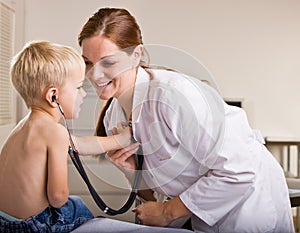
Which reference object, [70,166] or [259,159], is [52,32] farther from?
[259,159]

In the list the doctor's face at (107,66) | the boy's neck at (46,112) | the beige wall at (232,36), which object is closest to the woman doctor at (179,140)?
the doctor's face at (107,66)

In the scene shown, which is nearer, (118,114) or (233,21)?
(118,114)

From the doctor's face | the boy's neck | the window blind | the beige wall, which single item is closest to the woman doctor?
the doctor's face

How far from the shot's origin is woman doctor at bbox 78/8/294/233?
1.07 meters

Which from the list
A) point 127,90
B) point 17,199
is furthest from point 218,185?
point 17,199

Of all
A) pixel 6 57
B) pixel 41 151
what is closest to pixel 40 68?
pixel 41 151

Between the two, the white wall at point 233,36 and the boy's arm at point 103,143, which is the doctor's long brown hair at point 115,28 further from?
the white wall at point 233,36

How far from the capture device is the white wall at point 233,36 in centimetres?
331

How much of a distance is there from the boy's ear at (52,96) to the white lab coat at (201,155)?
175 millimetres

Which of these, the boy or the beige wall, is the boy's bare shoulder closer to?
the boy

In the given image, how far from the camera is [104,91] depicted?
1.16 metres

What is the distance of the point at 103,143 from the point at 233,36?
2417 mm

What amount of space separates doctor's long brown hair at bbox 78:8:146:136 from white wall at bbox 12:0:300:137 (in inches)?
83.7

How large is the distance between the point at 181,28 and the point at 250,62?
0.52 metres
